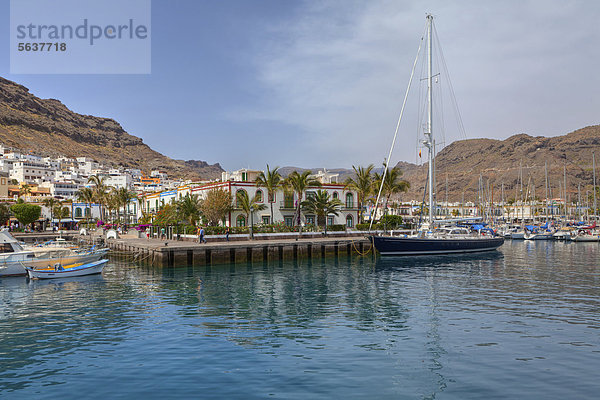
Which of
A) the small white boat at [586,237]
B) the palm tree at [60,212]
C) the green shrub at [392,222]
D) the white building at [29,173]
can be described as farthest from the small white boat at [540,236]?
the white building at [29,173]

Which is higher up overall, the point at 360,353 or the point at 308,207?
the point at 308,207

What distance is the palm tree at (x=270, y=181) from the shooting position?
188ft

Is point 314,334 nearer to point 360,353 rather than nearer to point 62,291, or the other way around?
point 360,353

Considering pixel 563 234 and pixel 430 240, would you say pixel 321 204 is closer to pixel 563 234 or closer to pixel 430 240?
pixel 430 240

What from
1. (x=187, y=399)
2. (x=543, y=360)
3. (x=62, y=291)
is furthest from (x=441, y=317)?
(x=62, y=291)

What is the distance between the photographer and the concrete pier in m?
40.5

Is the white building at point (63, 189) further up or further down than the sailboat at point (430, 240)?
further up

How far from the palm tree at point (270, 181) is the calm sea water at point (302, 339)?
27.2m

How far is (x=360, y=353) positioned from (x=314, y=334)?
2.86 m

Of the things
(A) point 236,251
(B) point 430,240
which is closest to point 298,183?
(A) point 236,251

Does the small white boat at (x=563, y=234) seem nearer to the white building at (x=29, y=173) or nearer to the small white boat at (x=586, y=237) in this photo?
the small white boat at (x=586, y=237)

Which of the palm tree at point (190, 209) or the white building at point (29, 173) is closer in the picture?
the palm tree at point (190, 209)

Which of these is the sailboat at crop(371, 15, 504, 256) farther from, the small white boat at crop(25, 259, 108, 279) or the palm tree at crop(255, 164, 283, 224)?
the small white boat at crop(25, 259, 108, 279)

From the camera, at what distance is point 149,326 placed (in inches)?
736
